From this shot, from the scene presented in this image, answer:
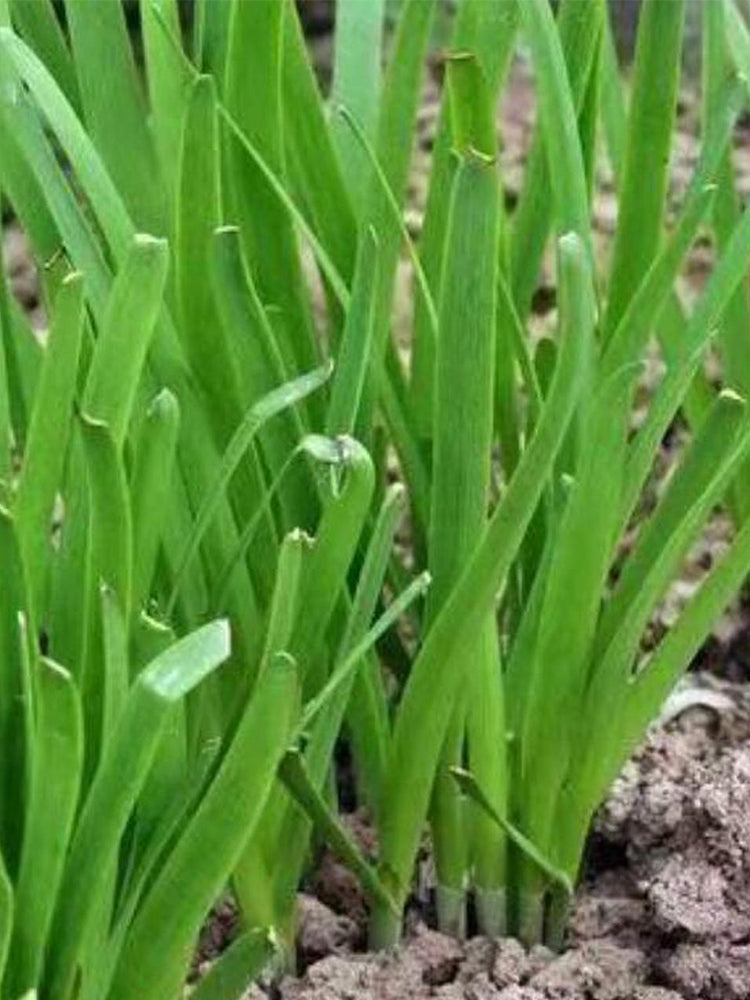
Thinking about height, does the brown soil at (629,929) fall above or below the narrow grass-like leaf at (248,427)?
below

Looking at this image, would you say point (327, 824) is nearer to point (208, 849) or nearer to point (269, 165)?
point (208, 849)

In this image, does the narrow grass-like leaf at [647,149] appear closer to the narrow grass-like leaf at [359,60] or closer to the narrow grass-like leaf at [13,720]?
the narrow grass-like leaf at [359,60]

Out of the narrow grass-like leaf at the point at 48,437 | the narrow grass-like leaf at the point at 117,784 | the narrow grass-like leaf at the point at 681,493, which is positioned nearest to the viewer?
the narrow grass-like leaf at the point at 117,784

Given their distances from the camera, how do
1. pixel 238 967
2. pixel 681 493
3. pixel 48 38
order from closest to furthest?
pixel 238 967
pixel 681 493
pixel 48 38

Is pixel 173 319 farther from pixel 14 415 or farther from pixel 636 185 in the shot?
pixel 636 185

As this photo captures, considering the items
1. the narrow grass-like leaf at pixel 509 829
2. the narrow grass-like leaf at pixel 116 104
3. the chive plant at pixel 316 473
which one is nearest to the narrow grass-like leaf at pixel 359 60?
the chive plant at pixel 316 473

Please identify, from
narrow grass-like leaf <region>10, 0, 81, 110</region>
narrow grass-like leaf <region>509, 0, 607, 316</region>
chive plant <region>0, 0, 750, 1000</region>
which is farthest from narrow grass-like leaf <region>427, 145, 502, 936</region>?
narrow grass-like leaf <region>10, 0, 81, 110</region>

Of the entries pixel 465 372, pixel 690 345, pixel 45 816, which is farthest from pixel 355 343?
pixel 45 816

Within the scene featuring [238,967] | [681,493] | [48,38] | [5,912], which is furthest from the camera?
[48,38]
